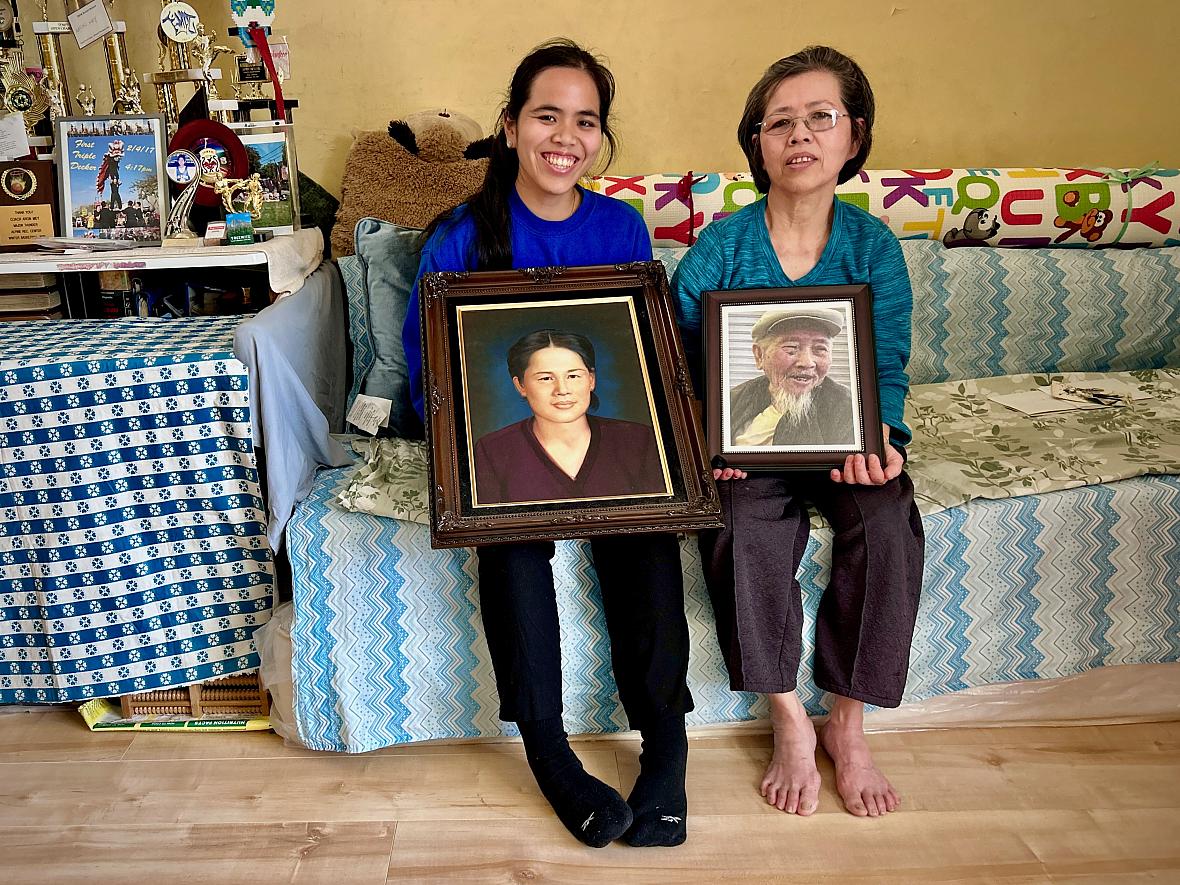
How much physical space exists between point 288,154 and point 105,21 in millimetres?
443

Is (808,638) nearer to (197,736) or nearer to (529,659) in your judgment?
(529,659)

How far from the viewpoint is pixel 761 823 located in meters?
1.38

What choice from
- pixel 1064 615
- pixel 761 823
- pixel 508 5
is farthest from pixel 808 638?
pixel 508 5

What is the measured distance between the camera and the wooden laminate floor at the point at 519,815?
1.29 meters

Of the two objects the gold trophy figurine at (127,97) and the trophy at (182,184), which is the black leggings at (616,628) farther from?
the gold trophy figurine at (127,97)

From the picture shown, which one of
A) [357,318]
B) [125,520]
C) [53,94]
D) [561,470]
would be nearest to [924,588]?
[561,470]

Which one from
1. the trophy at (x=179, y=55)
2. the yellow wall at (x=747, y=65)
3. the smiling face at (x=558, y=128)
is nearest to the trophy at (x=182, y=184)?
the trophy at (x=179, y=55)

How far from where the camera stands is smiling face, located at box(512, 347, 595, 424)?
137cm

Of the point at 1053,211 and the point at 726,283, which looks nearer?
the point at 726,283

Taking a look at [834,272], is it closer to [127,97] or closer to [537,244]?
[537,244]

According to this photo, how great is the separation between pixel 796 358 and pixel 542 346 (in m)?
0.40

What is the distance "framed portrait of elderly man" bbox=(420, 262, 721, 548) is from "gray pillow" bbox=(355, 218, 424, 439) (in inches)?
13.5

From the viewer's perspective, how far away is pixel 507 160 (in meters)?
1.65

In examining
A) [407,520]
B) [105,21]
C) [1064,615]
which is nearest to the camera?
[407,520]
